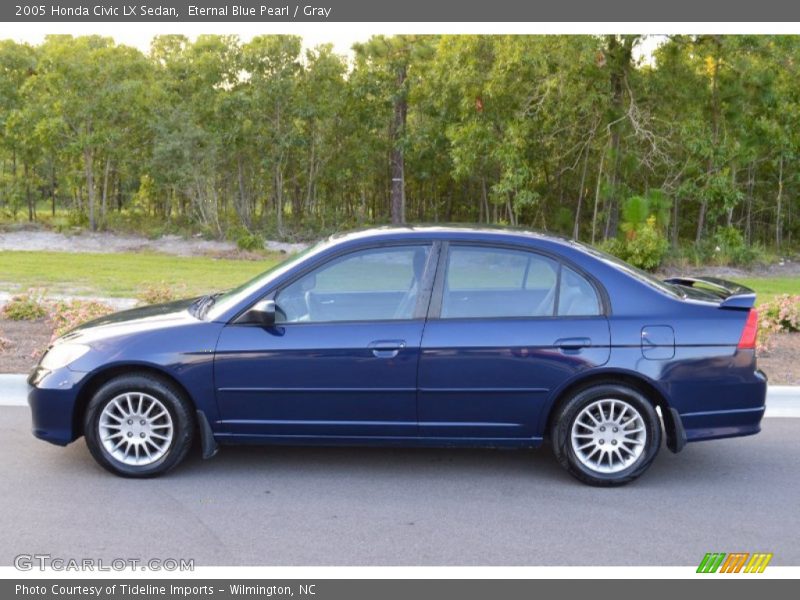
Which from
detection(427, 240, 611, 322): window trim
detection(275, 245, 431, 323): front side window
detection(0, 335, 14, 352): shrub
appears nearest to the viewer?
detection(427, 240, 611, 322): window trim

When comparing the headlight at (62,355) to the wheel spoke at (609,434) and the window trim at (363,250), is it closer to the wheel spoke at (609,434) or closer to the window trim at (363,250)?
the window trim at (363,250)

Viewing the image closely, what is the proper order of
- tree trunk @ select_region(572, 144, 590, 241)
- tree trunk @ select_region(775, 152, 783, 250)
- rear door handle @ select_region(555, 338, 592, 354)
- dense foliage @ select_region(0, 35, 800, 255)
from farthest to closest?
tree trunk @ select_region(775, 152, 783, 250)
tree trunk @ select_region(572, 144, 590, 241)
dense foliage @ select_region(0, 35, 800, 255)
rear door handle @ select_region(555, 338, 592, 354)

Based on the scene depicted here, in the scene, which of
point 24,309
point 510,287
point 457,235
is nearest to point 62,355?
point 457,235

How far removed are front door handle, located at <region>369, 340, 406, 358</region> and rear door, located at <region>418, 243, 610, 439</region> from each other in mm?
150

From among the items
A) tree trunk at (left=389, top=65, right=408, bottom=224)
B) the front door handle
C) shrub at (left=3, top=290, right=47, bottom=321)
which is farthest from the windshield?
tree trunk at (left=389, top=65, right=408, bottom=224)

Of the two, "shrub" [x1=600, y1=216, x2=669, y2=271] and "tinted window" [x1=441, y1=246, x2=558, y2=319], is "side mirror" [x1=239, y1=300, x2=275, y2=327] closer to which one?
"tinted window" [x1=441, y1=246, x2=558, y2=319]

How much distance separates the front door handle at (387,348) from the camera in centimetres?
542

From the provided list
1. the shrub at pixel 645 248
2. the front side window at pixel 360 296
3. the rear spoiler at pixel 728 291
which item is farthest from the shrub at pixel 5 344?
the shrub at pixel 645 248

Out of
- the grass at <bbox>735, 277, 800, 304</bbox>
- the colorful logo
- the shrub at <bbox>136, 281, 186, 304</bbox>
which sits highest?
the shrub at <bbox>136, 281, 186, 304</bbox>

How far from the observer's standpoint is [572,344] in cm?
541

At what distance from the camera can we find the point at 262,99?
24.5 metres

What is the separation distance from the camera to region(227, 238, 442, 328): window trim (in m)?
5.55

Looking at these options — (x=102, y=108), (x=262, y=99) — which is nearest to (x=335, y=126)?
(x=262, y=99)

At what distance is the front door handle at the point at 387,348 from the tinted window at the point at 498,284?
0.34m
